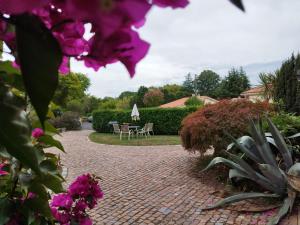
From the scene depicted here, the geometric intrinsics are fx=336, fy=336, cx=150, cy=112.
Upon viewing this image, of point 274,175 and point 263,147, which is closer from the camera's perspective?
point 274,175

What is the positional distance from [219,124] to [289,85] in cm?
1028

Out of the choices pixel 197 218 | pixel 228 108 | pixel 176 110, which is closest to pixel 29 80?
pixel 197 218

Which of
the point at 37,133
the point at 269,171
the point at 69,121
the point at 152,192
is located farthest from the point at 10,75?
the point at 69,121

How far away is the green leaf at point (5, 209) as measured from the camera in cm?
123

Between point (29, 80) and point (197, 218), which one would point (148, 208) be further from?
point (29, 80)

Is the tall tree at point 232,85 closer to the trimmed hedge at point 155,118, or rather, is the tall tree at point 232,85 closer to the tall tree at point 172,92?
the tall tree at point 172,92

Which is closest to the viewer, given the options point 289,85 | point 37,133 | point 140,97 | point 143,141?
point 37,133

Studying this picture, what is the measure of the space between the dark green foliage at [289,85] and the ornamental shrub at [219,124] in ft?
28.3

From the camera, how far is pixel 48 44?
48 cm

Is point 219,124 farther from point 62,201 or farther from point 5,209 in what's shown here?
point 5,209

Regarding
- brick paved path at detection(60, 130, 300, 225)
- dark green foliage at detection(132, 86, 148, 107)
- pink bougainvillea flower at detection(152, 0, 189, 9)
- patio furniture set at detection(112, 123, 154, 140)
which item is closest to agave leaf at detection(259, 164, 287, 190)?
brick paved path at detection(60, 130, 300, 225)

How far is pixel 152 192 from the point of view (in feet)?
21.2

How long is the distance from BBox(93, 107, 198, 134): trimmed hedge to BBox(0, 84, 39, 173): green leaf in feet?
61.2

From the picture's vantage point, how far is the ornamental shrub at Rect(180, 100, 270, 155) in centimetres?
750
